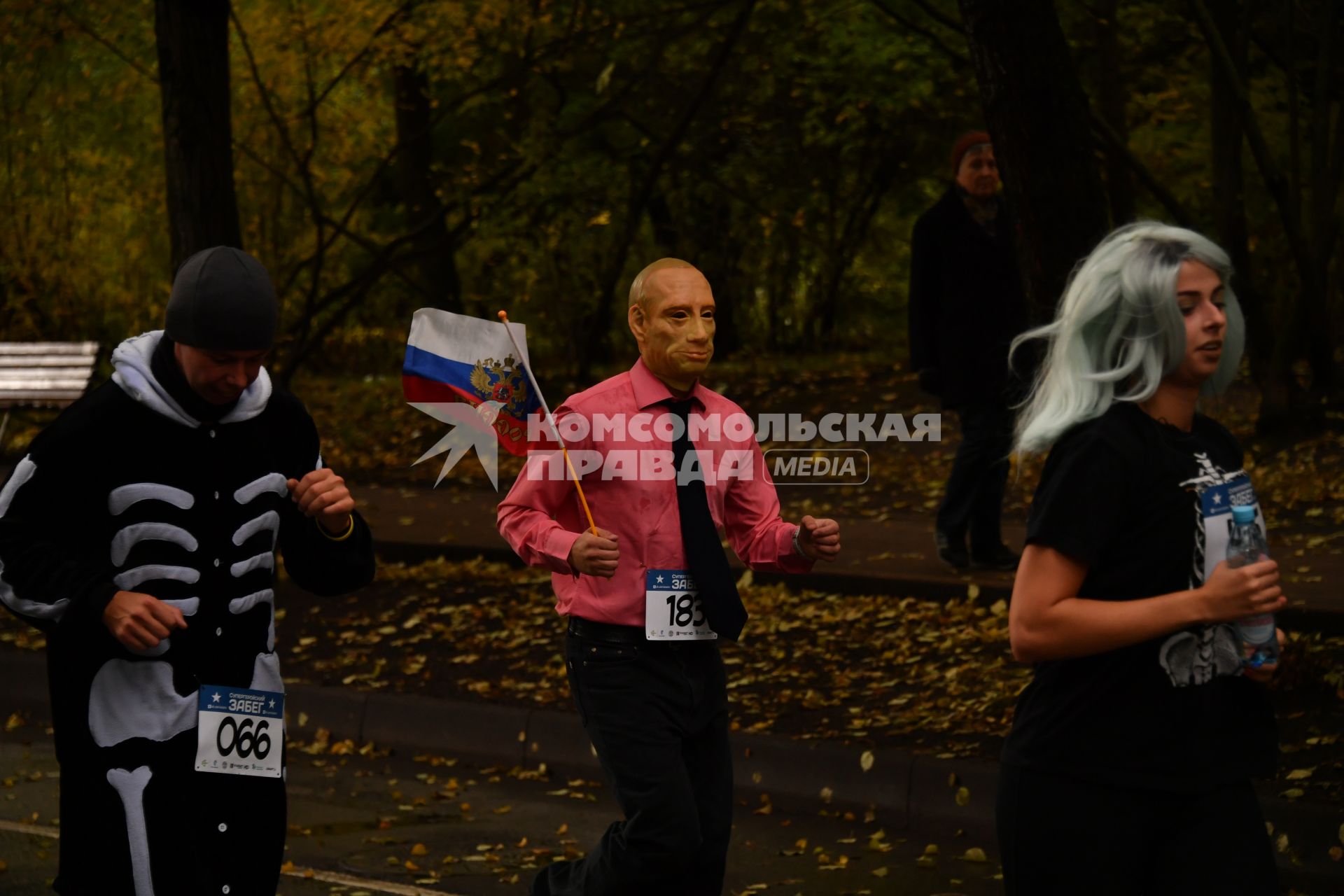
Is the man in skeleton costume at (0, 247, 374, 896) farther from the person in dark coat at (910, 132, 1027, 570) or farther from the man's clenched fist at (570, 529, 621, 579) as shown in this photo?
the person in dark coat at (910, 132, 1027, 570)

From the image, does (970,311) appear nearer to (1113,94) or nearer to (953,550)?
(953,550)

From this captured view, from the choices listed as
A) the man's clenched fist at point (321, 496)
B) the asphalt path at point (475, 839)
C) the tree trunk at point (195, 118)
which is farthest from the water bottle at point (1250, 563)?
the tree trunk at point (195, 118)

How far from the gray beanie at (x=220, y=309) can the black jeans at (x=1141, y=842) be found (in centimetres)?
173

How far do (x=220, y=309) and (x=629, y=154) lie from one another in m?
16.3

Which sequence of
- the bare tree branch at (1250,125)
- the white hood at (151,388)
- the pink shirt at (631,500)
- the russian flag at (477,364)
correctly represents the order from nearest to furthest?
1. the white hood at (151,388)
2. the pink shirt at (631,500)
3. the russian flag at (477,364)
4. the bare tree branch at (1250,125)

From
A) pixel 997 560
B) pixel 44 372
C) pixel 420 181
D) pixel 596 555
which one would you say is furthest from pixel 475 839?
pixel 420 181

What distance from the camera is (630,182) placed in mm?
19641

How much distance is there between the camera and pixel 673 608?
4.53m

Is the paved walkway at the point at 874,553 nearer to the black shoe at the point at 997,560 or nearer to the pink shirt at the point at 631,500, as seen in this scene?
the black shoe at the point at 997,560

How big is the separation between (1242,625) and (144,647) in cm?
203

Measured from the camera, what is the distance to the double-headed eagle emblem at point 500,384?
4918 mm

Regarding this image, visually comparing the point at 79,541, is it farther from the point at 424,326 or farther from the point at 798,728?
the point at 798,728

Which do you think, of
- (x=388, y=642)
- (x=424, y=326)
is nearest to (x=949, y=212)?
(x=388, y=642)

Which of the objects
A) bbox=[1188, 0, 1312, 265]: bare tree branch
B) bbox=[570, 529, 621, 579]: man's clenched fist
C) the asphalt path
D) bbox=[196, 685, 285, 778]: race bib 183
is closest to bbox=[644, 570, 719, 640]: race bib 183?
bbox=[570, 529, 621, 579]: man's clenched fist
